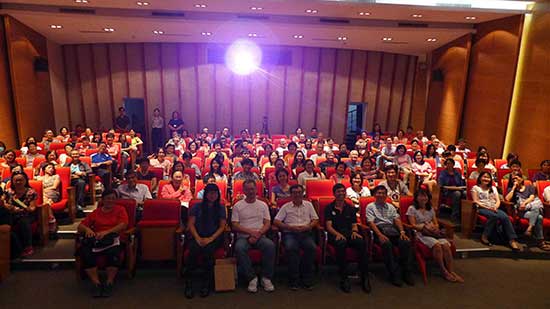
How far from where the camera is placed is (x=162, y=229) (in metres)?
4.11

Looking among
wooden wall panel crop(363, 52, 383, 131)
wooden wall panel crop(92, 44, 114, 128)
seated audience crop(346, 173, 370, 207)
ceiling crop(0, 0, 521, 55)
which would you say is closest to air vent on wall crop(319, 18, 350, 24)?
ceiling crop(0, 0, 521, 55)

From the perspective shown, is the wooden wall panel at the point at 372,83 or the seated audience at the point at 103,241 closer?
the seated audience at the point at 103,241

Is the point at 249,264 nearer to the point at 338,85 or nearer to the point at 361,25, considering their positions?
the point at 361,25

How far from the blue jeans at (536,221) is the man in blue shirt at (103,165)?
20.3ft

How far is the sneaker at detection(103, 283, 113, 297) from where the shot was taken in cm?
370

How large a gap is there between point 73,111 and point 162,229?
831cm

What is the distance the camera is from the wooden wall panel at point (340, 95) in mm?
11766

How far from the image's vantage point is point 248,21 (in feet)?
26.7

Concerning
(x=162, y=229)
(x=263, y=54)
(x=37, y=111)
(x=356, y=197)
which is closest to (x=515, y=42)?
(x=356, y=197)

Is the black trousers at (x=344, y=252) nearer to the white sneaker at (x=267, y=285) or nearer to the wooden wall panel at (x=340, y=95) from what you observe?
the white sneaker at (x=267, y=285)

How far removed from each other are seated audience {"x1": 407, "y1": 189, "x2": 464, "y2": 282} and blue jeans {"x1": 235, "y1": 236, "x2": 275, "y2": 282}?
5.33ft

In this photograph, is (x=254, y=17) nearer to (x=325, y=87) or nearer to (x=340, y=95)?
(x=325, y=87)

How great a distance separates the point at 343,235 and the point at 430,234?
3.17 feet

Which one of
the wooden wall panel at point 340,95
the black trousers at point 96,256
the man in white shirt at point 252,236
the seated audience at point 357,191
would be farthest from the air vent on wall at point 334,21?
the black trousers at point 96,256
